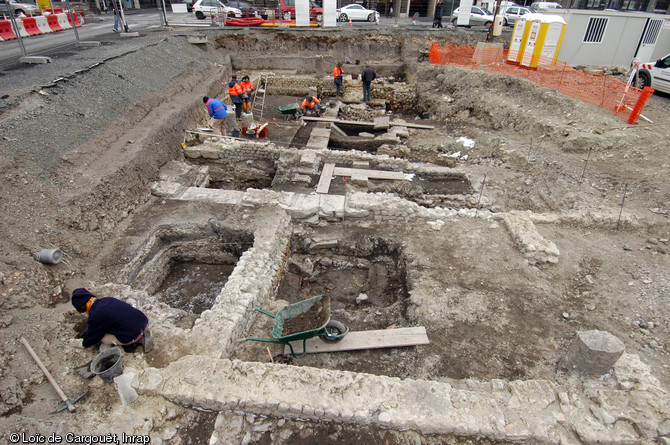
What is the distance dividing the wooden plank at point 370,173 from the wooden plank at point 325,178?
0.19 meters

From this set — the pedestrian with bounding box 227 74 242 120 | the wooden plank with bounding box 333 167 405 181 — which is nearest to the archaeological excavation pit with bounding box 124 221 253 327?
the wooden plank with bounding box 333 167 405 181

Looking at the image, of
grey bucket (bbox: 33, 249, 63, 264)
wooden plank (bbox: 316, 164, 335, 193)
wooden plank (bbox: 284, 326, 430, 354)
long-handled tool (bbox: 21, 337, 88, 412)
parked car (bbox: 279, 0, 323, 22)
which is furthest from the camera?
parked car (bbox: 279, 0, 323, 22)

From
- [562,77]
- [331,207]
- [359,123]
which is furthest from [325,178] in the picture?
[562,77]

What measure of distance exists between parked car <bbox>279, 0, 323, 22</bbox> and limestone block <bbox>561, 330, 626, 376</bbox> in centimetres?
2258

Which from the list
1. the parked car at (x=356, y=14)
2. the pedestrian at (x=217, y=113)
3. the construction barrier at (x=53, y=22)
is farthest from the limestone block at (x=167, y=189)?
the parked car at (x=356, y=14)

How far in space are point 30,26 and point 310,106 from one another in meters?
15.1

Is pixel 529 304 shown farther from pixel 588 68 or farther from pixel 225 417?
pixel 588 68

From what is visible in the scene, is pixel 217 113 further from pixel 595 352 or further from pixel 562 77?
pixel 562 77

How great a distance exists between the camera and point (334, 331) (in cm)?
529

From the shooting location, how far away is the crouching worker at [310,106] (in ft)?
45.1

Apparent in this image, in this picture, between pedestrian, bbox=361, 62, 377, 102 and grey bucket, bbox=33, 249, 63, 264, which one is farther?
pedestrian, bbox=361, 62, 377, 102

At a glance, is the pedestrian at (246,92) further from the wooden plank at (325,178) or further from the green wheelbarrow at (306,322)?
the green wheelbarrow at (306,322)

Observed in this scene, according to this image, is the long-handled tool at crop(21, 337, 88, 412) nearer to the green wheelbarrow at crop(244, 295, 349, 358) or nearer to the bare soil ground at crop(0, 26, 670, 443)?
the bare soil ground at crop(0, 26, 670, 443)

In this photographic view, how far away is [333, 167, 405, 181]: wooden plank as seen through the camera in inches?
374
